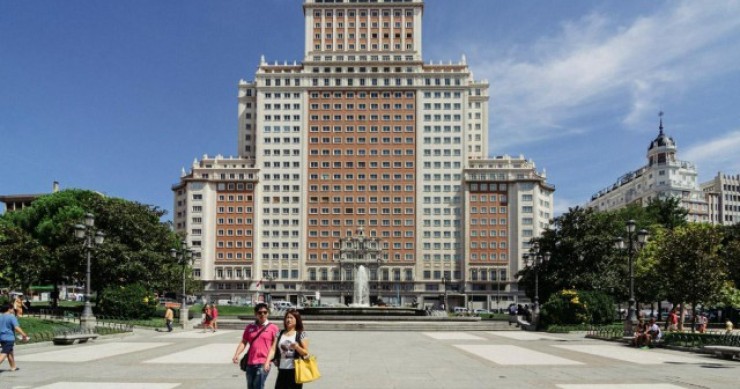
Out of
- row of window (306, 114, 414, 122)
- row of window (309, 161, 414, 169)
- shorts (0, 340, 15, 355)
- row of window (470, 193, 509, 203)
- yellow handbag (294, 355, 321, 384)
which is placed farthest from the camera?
row of window (306, 114, 414, 122)

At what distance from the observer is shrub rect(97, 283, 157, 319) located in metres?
43.2

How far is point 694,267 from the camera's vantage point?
1425 inches

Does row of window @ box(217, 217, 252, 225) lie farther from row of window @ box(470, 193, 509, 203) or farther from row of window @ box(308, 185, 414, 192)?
row of window @ box(470, 193, 509, 203)

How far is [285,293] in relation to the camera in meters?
119

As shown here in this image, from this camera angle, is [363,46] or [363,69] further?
[363,46]

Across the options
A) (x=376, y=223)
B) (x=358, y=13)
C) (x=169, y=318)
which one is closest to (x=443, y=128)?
(x=376, y=223)

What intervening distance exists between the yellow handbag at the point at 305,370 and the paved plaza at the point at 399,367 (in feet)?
17.1

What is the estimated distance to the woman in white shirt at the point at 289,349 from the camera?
9602mm

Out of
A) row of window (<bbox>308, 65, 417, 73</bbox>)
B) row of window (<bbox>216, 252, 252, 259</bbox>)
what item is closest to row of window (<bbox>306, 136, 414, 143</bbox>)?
row of window (<bbox>308, 65, 417, 73</bbox>)

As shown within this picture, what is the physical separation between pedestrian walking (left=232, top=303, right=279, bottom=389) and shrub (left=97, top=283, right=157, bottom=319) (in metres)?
36.4

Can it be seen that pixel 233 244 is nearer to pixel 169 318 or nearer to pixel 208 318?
pixel 208 318


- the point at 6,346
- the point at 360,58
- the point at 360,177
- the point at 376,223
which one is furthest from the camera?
the point at 360,58

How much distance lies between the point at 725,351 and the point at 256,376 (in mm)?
18034

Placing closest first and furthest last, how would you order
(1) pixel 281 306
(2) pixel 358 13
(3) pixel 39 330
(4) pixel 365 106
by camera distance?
(3) pixel 39 330 → (1) pixel 281 306 → (4) pixel 365 106 → (2) pixel 358 13
